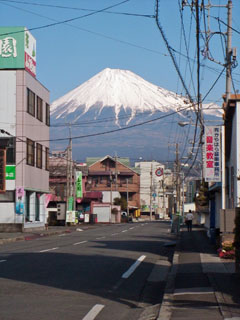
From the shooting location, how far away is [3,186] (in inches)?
1558

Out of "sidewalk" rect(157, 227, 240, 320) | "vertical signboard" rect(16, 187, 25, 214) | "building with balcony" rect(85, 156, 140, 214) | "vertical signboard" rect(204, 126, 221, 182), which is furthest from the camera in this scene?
"building with balcony" rect(85, 156, 140, 214)

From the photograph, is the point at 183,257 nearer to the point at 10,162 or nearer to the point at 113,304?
the point at 113,304

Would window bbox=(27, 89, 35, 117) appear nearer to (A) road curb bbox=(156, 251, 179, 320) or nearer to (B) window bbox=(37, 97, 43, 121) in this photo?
(B) window bbox=(37, 97, 43, 121)

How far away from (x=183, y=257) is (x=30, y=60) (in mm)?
31096

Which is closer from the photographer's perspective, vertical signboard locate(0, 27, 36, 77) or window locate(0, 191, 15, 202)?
window locate(0, 191, 15, 202)

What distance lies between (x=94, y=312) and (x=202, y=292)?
2385mm

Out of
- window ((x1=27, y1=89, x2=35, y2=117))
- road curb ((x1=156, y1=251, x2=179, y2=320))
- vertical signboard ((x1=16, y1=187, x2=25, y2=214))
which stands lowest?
road curb ((x1=156, y1=251, x2=179, y2=320))

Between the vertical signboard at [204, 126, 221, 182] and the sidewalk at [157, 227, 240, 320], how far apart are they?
17.6ft

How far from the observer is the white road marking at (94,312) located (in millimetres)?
9203

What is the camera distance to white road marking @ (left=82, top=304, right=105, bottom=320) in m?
9.20

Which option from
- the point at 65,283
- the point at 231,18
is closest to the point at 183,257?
the point at 65,283

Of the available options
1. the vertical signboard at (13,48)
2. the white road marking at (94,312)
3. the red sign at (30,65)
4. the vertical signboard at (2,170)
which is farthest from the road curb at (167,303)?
the red sign at (30,65)

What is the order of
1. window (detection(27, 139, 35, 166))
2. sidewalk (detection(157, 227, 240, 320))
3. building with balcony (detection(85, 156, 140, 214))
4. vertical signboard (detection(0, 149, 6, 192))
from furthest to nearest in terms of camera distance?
building with balcony (detection(85, 156, 140, 214)) < window (detection(27, 139, 35, 166)) < vertical signboard (detection(0, 149, 6, 192)) < sidewalk (detection(157, 227, 240, 320))

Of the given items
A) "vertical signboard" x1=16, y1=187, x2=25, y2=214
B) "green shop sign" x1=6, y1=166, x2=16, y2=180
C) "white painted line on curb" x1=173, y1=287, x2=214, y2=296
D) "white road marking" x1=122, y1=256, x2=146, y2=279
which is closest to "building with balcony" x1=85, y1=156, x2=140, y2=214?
"green shop sign" x1=6, y1=166, x2=16, y2=180
